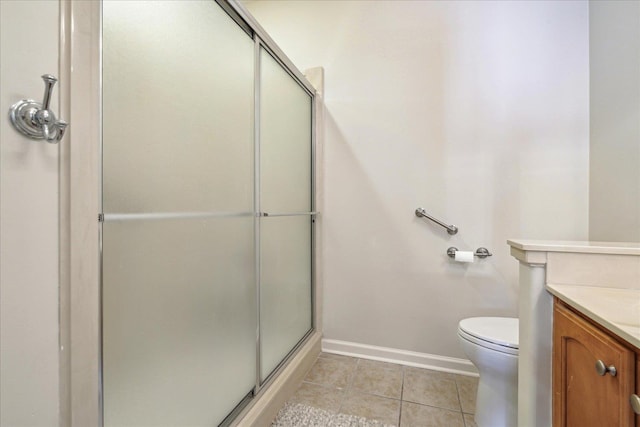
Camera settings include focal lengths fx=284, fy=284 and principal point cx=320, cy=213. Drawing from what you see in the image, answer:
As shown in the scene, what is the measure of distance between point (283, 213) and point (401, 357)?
4.43ft

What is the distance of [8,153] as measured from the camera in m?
0.53

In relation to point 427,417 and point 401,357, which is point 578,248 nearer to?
point 427,417

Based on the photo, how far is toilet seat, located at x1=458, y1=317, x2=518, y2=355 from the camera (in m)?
1.32

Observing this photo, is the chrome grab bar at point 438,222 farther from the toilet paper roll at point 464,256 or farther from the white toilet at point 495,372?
the white toilet at point 495,372

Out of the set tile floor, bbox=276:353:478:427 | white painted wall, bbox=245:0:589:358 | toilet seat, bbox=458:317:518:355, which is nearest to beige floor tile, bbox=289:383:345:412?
tile floor, bbox=276:353:478:427

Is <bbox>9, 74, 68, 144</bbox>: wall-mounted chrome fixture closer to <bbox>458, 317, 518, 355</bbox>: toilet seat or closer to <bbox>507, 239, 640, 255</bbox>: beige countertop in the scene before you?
<bbox>507, 239, 640, 255</bbox>: beige countertop

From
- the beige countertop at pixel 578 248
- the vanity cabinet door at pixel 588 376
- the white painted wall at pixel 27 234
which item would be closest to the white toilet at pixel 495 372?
the vanity cabinet door at pixel 588 376

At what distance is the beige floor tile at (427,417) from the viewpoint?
1454 mm

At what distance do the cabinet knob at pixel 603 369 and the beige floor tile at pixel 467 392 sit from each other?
3.50ft

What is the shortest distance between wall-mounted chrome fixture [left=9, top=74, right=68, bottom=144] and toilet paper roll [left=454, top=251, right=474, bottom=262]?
1.97 m

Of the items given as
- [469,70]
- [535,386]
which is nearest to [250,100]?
[469,70]

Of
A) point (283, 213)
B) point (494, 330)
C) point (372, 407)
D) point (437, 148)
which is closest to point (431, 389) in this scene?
point (372, 407)

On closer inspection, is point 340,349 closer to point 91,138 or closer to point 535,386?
point 535,386

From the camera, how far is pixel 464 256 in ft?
6.09
